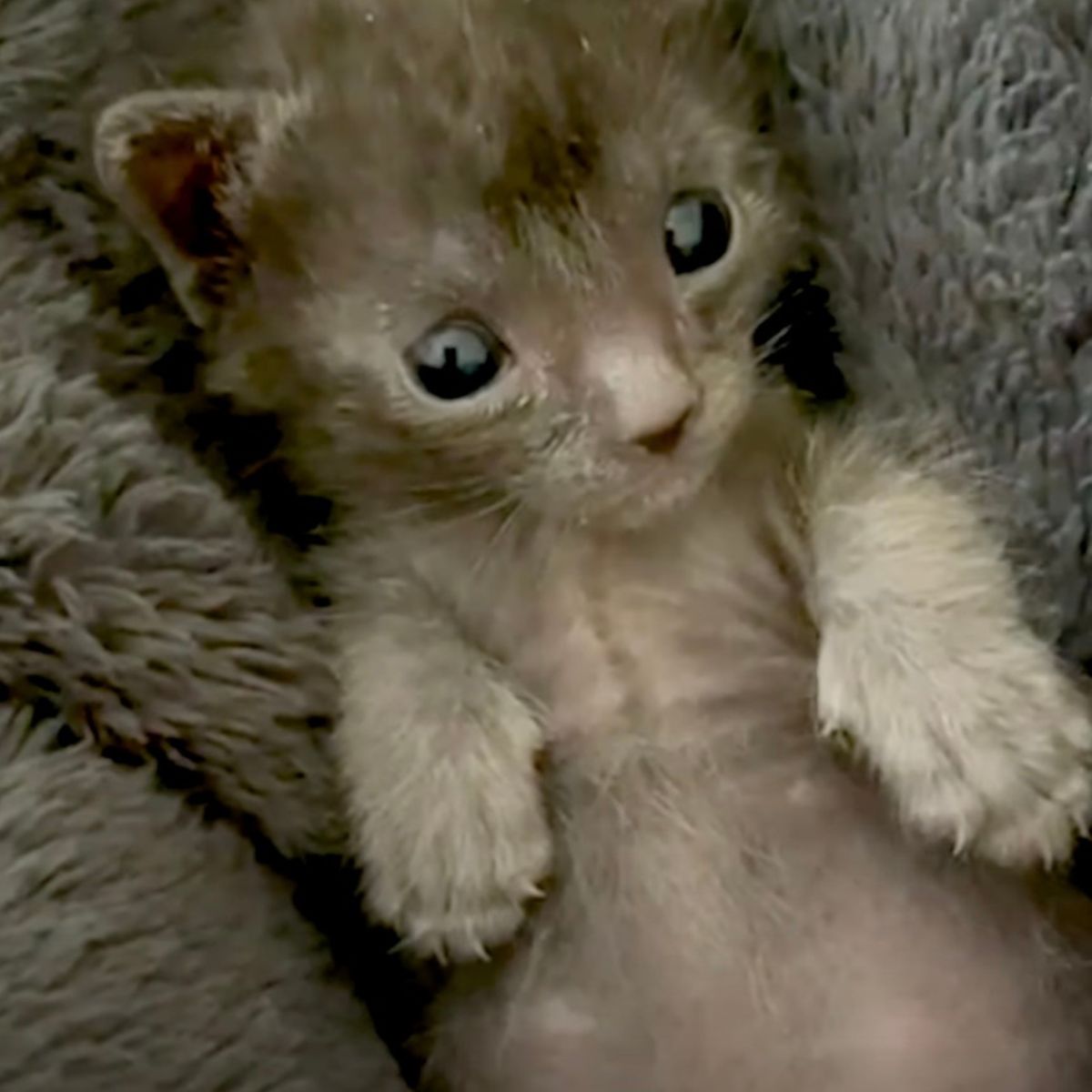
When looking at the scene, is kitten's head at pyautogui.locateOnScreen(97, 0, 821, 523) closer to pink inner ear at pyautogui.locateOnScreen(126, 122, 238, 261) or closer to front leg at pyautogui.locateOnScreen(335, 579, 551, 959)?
pink inner ear at pyautogui.locateOnScreen(126, 122, 238, 261)

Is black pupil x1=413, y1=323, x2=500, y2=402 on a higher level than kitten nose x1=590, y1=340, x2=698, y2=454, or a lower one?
higher

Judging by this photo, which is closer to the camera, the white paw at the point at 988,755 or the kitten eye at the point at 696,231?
the white paw at the point at 988,755

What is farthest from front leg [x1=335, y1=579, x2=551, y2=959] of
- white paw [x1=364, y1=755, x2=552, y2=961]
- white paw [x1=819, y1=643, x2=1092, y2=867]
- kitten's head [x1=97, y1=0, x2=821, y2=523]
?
white paw [x1=819, y1=643, x2=1092, y2=867]

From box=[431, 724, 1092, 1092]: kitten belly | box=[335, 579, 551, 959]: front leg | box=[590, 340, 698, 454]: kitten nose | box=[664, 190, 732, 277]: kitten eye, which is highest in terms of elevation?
box=[664, 190, 732, 277]: kitten eye

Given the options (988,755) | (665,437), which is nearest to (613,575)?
(665,437)

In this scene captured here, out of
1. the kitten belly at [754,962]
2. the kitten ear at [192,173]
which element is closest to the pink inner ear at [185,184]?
the kitten ear at [192,173]

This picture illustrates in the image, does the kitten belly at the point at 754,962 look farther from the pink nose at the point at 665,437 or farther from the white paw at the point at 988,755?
the pink nose at the point at 665,437

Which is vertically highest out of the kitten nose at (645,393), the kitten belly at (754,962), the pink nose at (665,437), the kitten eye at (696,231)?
the kitten eye at (696,231)

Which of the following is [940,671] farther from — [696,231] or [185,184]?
[185,184]
